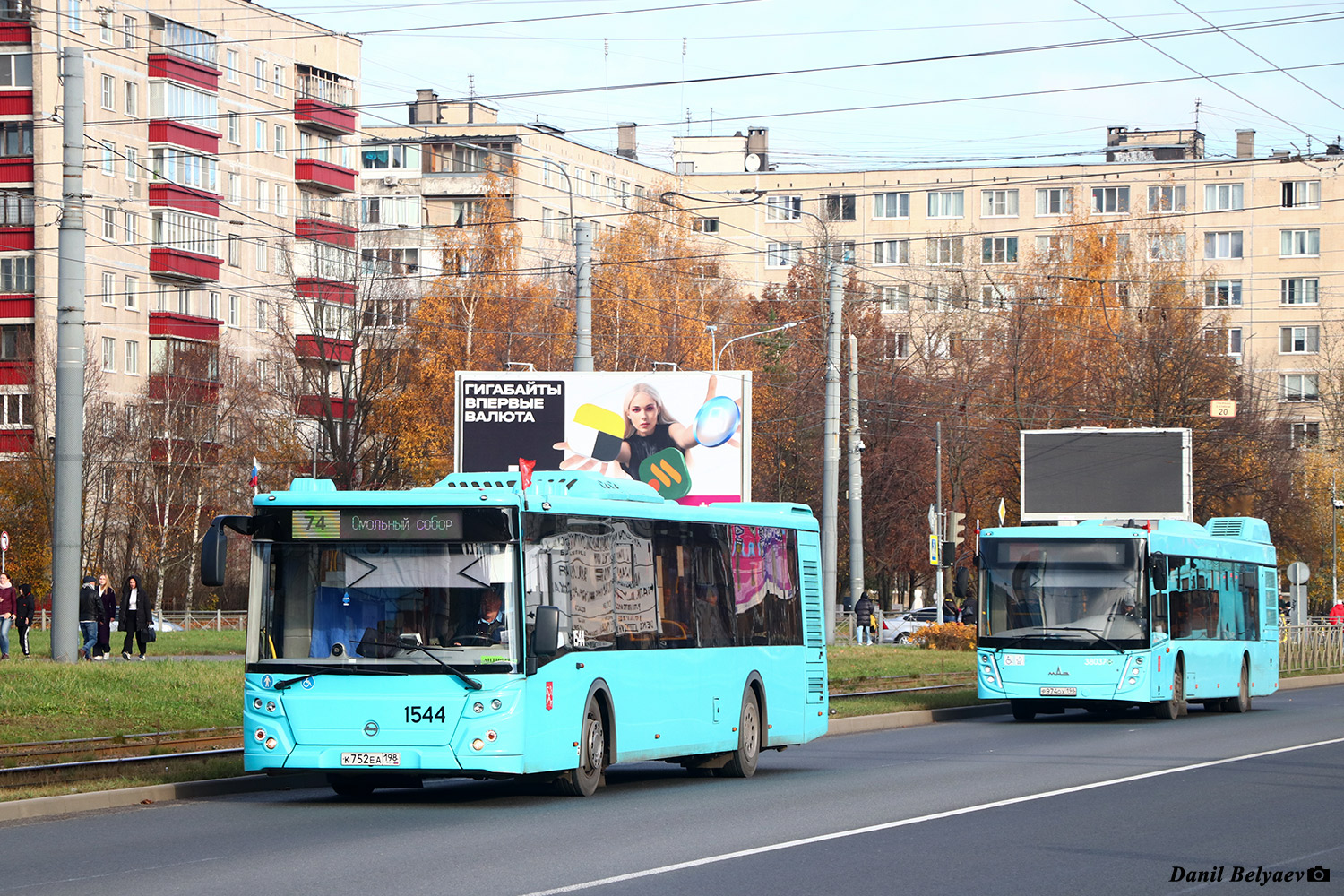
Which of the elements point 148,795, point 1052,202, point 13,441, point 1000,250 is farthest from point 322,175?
point 148,795

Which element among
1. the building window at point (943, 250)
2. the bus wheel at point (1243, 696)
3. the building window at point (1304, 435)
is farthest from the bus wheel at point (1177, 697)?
the building window at point (943, 250)

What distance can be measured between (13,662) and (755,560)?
1376 cm

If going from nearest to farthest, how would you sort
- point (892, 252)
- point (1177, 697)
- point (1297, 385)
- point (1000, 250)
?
point (1177, 697)
point (1297, 385)
point (1000, 250)
point (892, 252)

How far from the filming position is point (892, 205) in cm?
10831

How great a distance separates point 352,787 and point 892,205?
3709 inches

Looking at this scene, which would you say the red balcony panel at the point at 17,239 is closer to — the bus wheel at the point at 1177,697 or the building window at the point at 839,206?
the bus wheel at the point at 1177,697

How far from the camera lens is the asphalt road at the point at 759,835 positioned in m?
10.9

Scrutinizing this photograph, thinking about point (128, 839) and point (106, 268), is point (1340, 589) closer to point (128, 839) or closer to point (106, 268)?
point (106, 268)

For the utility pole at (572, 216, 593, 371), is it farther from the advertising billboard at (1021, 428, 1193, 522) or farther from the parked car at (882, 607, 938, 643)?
the parked car at (882, 607, 938, 643)

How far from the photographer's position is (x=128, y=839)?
13109 mm

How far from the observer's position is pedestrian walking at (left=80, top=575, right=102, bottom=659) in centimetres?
3766

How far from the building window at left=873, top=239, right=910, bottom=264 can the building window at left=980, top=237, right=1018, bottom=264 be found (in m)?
4.10

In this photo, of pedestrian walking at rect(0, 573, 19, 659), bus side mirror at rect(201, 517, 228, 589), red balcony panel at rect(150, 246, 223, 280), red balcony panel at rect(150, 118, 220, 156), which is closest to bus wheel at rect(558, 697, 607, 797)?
bus side mirror at rect(201, 517, 228, 589)

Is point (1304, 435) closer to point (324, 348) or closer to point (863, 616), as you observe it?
point (863, 616)
